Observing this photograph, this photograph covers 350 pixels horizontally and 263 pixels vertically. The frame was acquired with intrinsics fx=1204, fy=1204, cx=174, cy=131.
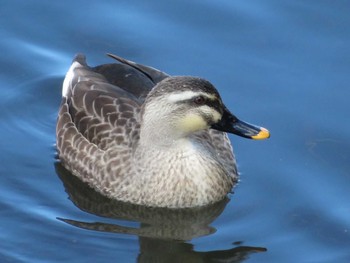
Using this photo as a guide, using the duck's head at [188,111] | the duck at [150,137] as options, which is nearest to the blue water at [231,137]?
the duck at [150,137]

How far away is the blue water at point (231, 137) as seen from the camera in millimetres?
10656

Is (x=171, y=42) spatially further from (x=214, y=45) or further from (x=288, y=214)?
(x=288, y=214)

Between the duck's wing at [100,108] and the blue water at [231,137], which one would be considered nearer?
the blue water at [231,137]

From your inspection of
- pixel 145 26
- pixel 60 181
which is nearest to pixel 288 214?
pixel 60 181

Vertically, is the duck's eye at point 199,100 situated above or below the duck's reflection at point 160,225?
above

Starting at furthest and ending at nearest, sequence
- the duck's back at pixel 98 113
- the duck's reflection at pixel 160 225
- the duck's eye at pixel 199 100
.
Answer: the duck's back at pixel 98 113 < the duck's eye at pixel 199 100 < the duck's reflection at pixel 160 225

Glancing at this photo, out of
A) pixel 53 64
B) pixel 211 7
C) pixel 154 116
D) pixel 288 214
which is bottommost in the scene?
pixel 288 214

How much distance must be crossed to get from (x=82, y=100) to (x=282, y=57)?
2.41 m

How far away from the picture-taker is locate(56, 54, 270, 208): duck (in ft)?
35.4

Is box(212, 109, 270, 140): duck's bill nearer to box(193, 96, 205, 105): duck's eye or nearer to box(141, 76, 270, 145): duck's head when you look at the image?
box(141, 76, 270, 145): duck's head

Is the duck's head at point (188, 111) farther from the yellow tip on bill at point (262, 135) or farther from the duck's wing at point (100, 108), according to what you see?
the duck's wing at point (100, 108)

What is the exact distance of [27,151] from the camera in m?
11.9

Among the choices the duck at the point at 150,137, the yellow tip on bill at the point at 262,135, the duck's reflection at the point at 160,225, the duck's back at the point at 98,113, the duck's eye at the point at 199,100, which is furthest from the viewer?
the duck's back at the point at 98,113

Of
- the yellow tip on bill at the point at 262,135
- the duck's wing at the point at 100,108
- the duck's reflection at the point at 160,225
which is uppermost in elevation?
the duck's wing at the point at 100,108
